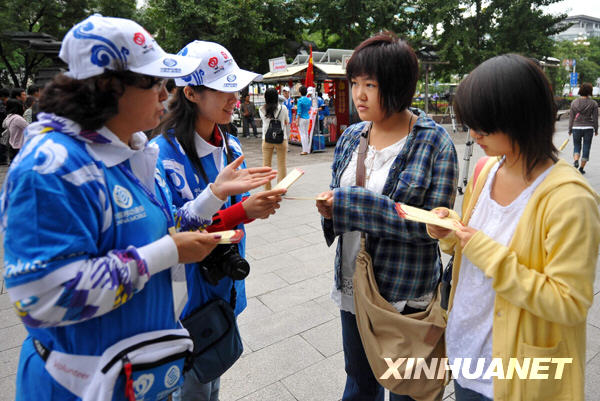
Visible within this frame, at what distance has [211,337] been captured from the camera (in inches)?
64.9

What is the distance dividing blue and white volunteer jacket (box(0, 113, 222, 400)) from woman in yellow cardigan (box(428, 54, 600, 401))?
0.98 meters

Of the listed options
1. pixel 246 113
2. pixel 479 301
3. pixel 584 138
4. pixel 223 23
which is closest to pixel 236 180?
pixel 479 301

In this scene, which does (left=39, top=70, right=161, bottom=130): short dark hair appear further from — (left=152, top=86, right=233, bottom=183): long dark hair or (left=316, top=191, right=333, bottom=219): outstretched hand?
(left=316, top=191, right=333, bottom=219): outstretched hand

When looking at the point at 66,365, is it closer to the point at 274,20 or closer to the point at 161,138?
the point at 161,138

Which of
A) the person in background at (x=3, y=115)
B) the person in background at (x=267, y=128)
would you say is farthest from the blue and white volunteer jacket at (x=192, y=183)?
the person in background at (x=3, y=115)

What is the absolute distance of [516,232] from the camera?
4.13ft

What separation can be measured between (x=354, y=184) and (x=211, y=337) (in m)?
0.87

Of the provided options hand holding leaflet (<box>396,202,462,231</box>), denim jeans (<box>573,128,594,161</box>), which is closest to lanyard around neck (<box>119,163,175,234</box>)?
hand holding leaflet (<box>396,202,462,231</box>)

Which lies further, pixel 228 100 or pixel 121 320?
pixel 228 100

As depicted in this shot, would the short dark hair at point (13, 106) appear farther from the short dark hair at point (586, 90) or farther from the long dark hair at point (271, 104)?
the short dark hair at point (586, 90)

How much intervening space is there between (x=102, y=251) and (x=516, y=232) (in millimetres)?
1191

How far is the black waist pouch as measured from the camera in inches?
64.1

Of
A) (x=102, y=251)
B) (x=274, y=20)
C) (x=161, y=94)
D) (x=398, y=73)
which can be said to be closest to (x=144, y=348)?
(x=102, y=251)

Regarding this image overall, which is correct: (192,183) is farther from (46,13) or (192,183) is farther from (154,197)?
(46,13)
